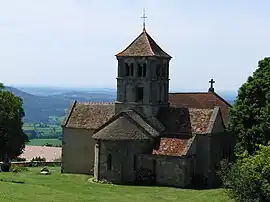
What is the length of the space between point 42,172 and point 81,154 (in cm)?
454

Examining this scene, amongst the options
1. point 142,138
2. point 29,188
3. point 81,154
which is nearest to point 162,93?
point 142,138

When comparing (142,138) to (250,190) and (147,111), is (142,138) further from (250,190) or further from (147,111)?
(250,190)

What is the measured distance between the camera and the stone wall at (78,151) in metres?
60.1

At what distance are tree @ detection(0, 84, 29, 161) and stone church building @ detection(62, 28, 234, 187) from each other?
402 inches

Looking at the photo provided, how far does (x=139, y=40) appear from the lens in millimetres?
57812

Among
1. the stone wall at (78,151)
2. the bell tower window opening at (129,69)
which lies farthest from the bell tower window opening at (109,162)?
the bell tower window opening at (129,69)

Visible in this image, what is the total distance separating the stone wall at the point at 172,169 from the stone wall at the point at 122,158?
1065 mm

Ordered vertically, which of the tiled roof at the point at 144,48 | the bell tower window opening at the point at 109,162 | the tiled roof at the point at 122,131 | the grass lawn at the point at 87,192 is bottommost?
the grass lawn at the point at 87,192

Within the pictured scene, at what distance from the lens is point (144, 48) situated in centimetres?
5675

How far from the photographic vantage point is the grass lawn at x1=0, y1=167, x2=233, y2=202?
1432 inches

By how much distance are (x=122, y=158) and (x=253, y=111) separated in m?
12.0

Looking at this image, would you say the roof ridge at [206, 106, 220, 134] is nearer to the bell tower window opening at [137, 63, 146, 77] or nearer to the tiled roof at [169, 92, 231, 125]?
the bell tower window opening at [137, 63, 146, 77]

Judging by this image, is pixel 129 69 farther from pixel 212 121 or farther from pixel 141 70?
pixel 212 121

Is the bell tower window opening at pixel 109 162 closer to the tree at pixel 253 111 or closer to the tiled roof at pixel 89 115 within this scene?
the tiled roof at pixel 89 115
